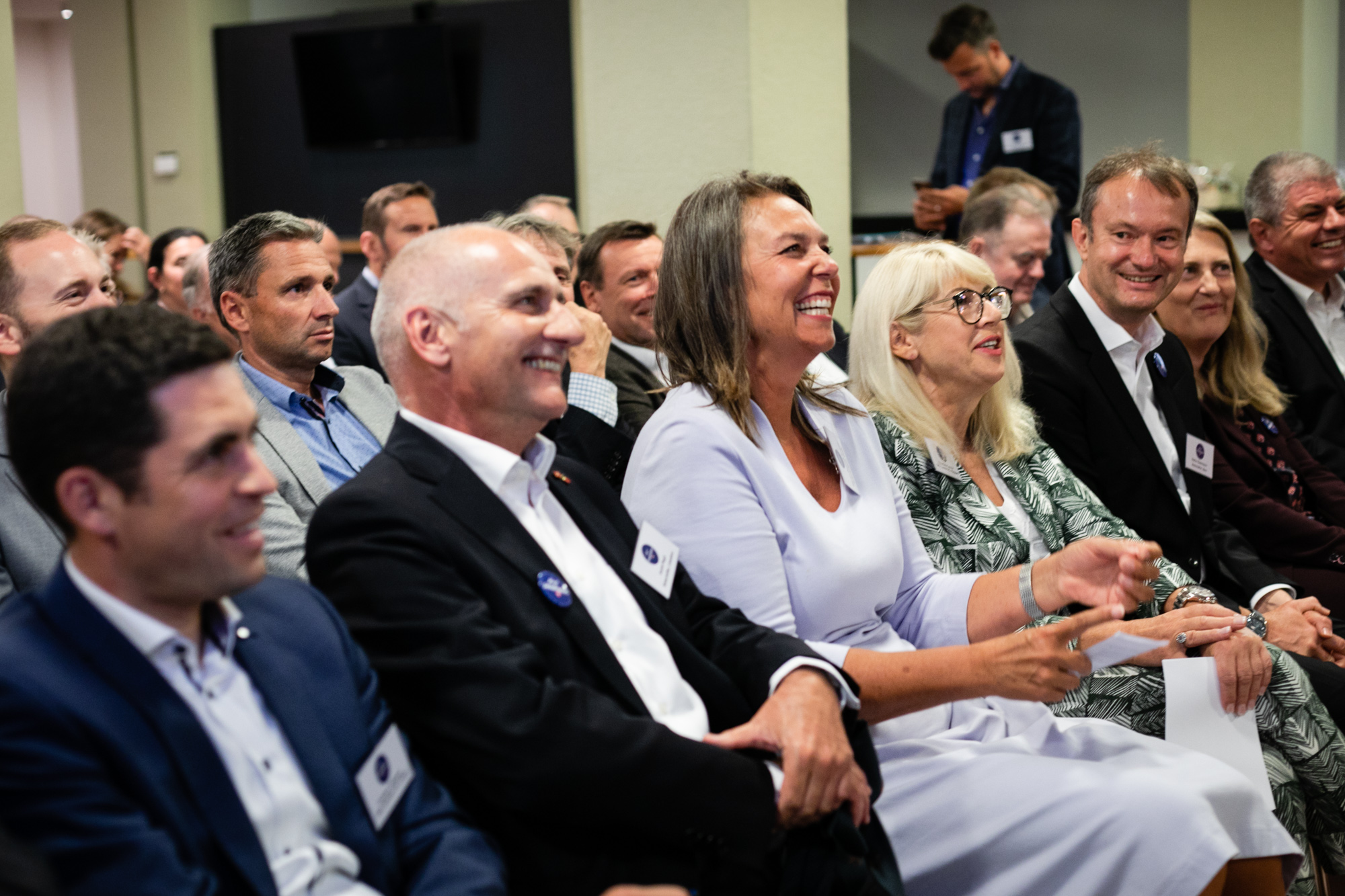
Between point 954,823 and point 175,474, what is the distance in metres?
1.26

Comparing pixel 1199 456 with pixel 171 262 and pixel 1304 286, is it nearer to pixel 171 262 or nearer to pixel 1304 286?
pixel 1304 286

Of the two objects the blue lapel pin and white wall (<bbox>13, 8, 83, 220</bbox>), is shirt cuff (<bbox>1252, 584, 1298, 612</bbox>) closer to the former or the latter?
the blue lapel pin

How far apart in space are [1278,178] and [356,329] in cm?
322

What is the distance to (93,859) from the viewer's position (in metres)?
1.06

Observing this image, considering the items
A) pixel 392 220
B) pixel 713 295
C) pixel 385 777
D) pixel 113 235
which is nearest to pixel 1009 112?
pixel 392 220

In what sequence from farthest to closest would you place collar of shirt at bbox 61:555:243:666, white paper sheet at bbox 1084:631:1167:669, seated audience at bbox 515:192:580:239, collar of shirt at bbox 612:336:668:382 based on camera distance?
1. seated audience at bbox 515:192:580:239
2. collar of shirt at bbox 612:336:668:382
3. white paper sheet at bbox 1084:631:1167:669
4. collar of shirt at bbox 61:555:243:666

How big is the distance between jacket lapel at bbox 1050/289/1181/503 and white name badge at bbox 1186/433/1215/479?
9 centimetres

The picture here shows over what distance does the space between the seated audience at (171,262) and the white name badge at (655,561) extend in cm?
415

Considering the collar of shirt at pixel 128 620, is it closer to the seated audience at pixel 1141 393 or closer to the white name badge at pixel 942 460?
the white name badge at pixel 942 460

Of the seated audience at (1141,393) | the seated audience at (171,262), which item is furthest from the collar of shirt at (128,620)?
the seated audience at (171,262)

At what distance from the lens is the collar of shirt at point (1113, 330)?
2998 mm

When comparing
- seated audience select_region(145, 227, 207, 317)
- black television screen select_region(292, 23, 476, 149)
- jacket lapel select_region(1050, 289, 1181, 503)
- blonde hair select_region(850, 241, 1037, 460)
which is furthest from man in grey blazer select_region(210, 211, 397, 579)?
black television screen select_region(292, 23, 476, 149)

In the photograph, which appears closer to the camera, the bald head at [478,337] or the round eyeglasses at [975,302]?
the bald head at [478,337]

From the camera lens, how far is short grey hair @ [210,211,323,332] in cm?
289
